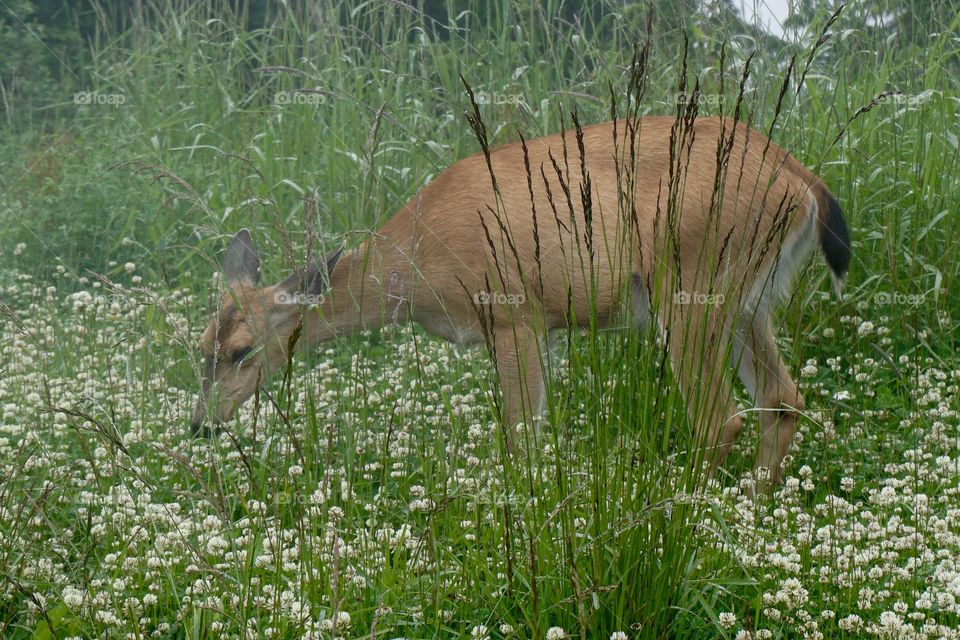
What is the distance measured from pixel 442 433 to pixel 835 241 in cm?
186

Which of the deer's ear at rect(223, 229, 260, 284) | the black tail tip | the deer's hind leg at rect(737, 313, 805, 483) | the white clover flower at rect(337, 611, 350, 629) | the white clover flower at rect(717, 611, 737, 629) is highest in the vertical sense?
the black tail tip

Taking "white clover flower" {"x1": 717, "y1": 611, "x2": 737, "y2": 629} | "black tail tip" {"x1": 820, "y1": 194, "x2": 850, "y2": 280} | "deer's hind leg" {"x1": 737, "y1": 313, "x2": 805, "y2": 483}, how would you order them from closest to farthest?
"white clover flower" {"x1": 717, "y1": 611, "x2": 737, "y2": 629} → "deer's hind leg" {"x1": 737, "y1": 313, "x2": 805, "y2": 483} → "black tail tip" {"x1": 820, "y1": 194, "x2": 850, "y2": 280}

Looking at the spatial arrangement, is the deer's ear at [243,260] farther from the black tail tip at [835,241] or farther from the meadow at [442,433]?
the black tail tip at [835,241]

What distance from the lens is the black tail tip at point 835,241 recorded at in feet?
15.1

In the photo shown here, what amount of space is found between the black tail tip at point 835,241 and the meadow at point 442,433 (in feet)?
0.73

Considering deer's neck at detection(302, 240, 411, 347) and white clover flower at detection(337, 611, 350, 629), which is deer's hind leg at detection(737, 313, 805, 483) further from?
white clover flower at detection(337, 611, 350, 629)

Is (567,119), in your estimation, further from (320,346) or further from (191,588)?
(191,588)

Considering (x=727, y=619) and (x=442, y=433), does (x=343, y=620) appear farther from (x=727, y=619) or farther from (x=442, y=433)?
(x=442, y=433)

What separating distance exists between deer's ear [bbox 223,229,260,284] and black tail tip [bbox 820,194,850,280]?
257cm

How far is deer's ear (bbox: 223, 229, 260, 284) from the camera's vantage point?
212 inches

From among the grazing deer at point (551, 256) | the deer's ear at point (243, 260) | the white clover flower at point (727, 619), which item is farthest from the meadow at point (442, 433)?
the deer's ear at point (243, 260)

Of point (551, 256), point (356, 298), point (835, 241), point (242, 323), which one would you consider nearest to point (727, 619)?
point (835, 241)

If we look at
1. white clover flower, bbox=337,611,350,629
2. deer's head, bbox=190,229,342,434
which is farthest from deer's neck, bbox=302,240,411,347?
white clover flower, bbox=337,611,350,629

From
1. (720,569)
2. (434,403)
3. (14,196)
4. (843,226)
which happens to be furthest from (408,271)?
(14,196)
